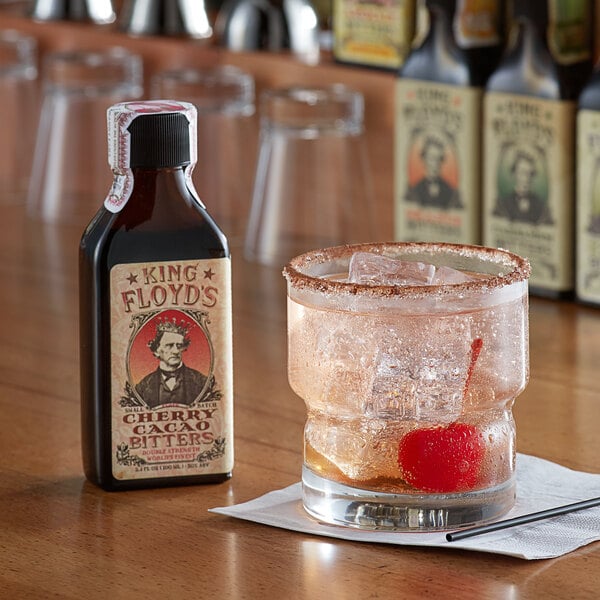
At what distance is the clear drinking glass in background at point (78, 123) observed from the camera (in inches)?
69.4

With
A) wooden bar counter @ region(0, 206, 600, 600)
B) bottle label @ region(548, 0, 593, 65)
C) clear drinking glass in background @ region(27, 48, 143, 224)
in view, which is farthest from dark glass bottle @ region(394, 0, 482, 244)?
clear drinking glass in background @ region(27, 48, 143, 224)

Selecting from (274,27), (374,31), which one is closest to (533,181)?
(374,31)

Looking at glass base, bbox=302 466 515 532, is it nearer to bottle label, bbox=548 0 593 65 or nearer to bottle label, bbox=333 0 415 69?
bottle label, bbox=548 0 593 65

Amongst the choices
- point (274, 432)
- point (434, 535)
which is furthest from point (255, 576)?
point (274, 432)

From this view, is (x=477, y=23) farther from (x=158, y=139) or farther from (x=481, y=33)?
(x=158, y=139)

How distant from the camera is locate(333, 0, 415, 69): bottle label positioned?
1535 millimetres

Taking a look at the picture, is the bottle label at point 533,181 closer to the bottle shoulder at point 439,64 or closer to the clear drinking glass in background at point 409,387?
the bottle shoulder at point 439,64

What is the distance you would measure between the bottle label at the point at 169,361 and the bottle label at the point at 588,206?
0.57 metres

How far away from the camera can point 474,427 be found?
0.80m

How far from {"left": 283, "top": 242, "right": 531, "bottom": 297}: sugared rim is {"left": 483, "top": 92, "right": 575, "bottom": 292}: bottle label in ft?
1.80

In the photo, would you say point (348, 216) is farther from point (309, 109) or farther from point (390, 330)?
point (390, 330)

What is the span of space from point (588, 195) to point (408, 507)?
632 mm

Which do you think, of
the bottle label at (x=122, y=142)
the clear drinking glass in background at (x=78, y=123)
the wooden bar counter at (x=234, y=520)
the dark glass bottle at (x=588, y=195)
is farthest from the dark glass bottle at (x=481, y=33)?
the bottle label at (x=122, y=142)

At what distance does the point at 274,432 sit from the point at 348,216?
2.11ft
